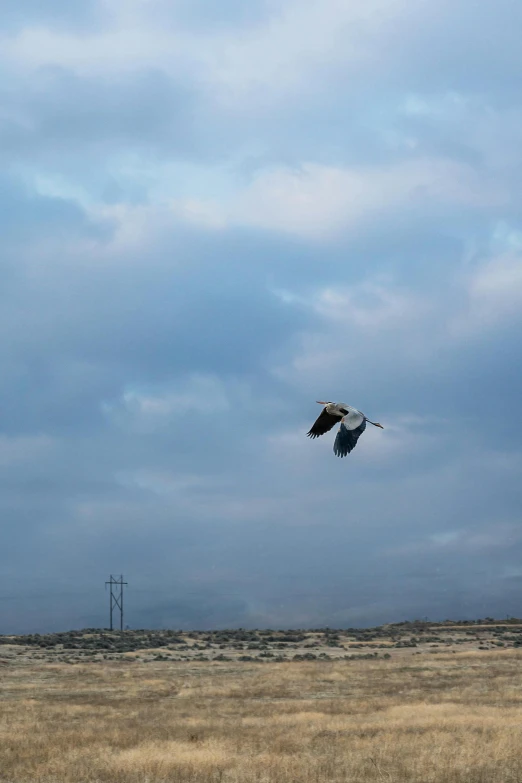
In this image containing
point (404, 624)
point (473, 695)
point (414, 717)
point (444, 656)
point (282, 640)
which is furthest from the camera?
point (404, 624)

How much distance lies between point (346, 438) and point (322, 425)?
235 cm

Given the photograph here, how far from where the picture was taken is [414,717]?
25.1m

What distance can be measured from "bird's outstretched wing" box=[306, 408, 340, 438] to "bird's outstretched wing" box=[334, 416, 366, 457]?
5.30ft

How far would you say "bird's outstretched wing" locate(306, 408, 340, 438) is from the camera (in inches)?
689

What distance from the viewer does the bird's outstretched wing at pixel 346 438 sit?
15180 mm

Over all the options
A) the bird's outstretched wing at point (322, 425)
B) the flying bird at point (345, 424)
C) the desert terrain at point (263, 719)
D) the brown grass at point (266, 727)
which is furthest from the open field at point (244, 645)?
the flying bird at point (345, 424)

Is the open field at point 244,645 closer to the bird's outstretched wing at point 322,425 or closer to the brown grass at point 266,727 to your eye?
the brown grass at point 266,727

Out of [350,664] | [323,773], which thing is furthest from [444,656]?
[323,773]

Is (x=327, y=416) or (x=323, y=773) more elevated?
(x=327, y=416)

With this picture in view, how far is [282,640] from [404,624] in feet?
112

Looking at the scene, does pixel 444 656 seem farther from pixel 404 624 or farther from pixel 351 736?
pixel 404 624

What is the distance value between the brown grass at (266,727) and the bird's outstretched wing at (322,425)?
254 inches

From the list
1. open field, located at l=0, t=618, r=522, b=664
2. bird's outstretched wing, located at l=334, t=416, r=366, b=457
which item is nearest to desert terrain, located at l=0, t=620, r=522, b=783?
open field, located at l=0, t=618, r=522, b=664

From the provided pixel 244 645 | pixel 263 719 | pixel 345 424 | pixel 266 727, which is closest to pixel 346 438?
pixel 345 424
